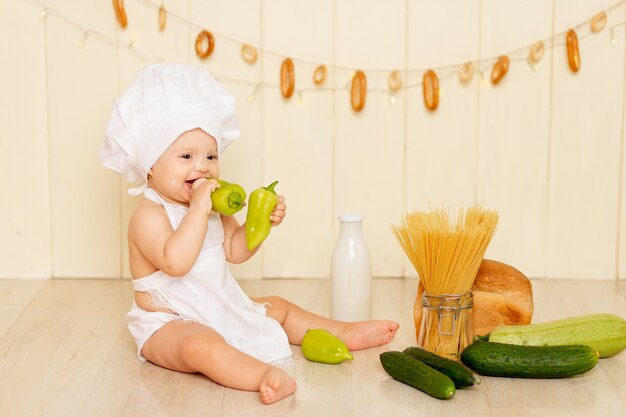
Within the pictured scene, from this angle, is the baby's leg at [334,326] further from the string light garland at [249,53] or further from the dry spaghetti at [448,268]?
the string light garland at [249,53]

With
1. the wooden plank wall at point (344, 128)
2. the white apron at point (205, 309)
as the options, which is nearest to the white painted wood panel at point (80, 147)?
the wooden plank wall at point (344, 128)

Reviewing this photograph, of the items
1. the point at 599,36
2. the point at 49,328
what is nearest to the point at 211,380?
the point at 49,328

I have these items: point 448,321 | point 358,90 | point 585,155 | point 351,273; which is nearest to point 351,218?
point 351,273

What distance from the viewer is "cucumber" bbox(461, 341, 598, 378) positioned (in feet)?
5.40

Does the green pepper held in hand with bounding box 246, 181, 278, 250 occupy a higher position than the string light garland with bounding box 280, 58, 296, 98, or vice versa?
the string light garland with bounding box 280, 58, 296, 98

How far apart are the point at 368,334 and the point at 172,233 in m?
0.44

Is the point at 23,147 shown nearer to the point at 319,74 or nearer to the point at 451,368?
the point at 319,74

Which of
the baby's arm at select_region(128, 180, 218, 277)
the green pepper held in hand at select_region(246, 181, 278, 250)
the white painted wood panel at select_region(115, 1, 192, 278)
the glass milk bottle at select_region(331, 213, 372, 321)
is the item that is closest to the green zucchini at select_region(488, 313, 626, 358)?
the glass milk bottle at select_region(331, 213, 372, 321)

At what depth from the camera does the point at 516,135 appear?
238 centimetres

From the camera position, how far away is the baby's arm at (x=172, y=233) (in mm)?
1700

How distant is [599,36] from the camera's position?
2332 mm

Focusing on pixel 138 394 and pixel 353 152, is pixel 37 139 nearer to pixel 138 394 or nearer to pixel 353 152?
pixel 353 152

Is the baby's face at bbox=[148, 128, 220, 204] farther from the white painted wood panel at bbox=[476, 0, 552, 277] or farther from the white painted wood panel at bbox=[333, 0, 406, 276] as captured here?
the white painted wood panel at bbox=[476, 0, 552, 277]

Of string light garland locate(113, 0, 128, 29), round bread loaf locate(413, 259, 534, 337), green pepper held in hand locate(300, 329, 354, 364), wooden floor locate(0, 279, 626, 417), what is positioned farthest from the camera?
string light garland locate(113, 0, 128, 29)
